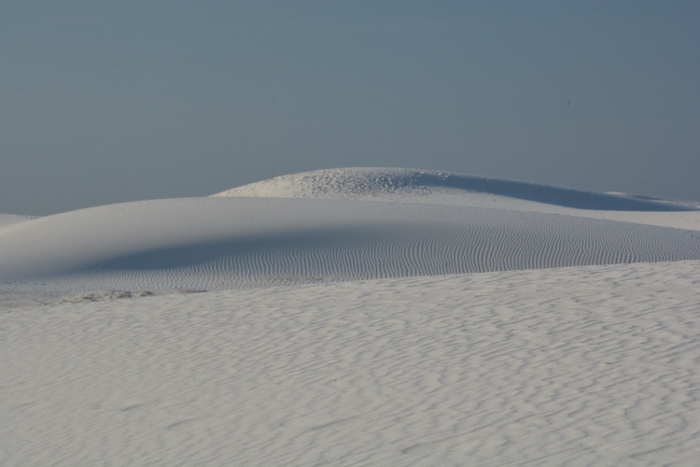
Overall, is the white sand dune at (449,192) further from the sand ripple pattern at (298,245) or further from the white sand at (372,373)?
the white sand at (372,373)

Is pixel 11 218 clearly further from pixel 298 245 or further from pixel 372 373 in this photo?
pixel 372 373

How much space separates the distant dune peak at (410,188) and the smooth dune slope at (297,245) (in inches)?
565

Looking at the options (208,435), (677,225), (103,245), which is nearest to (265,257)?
(103,245)

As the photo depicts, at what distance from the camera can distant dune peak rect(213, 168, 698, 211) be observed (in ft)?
136

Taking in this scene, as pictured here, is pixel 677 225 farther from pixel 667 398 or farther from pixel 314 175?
pixel 667 398

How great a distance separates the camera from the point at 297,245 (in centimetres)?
2278

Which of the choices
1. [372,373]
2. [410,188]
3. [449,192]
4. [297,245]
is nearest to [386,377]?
[372,373]

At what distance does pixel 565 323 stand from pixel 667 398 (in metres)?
2.67

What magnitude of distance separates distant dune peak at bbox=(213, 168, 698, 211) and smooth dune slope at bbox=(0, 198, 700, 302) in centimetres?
1435

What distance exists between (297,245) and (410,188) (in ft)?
71.7

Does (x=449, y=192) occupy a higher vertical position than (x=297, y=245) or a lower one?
lower

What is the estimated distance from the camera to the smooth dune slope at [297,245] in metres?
20.9

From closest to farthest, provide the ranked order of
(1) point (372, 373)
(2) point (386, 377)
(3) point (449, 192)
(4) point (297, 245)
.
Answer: (2) point (386, 377) < (1) point (372, 373) < (4) point (297, 245) < (3) point (449, 192)

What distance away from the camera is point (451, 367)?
24.0 ft
